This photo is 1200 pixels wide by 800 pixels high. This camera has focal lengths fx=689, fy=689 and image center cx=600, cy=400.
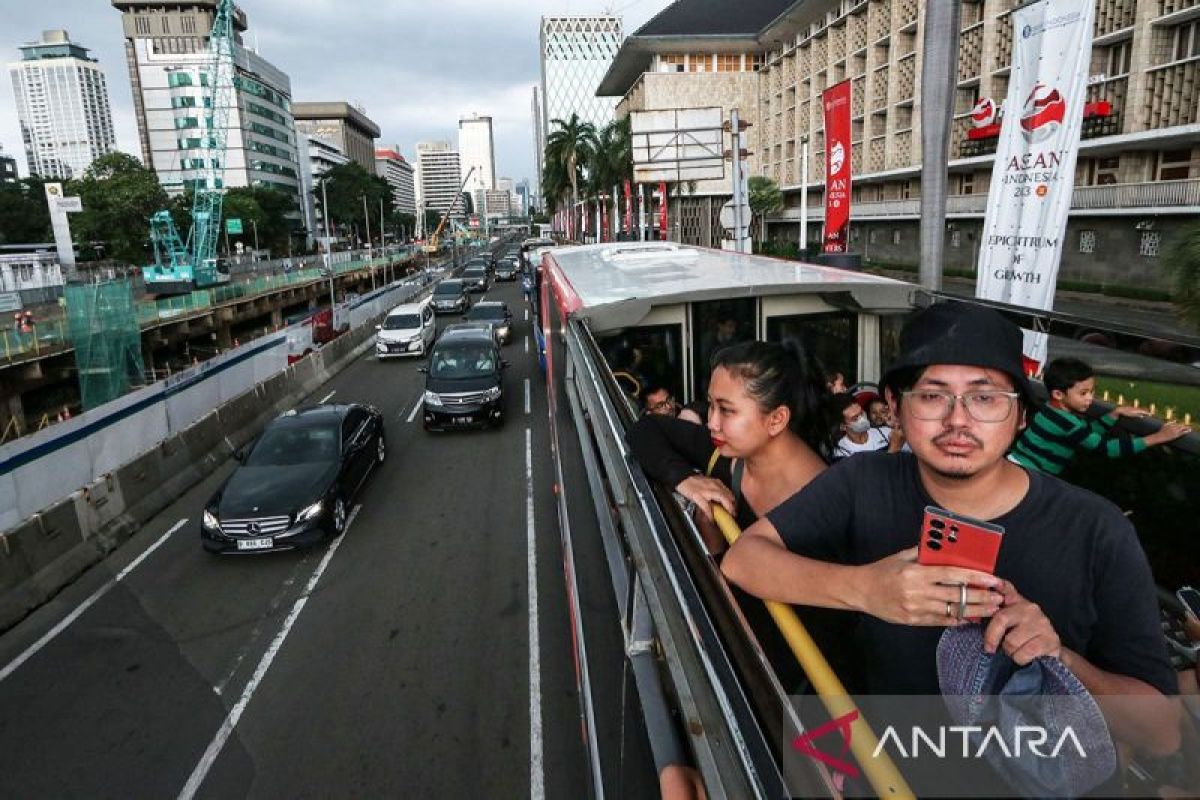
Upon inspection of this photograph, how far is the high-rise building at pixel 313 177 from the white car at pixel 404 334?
11355 centimetres

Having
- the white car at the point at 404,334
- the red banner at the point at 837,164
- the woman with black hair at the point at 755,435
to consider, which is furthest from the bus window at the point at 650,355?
the white car at the point at 404,334

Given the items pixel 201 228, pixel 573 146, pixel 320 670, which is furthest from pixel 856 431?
pixel 201 228

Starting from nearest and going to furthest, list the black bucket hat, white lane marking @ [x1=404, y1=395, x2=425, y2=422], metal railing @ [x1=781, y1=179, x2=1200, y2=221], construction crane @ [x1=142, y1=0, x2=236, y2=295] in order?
the black bucket hat
white lane marking @ [x1=404, y1=395, x2=425, y2=422]
metal railing @ [x1=781, y1=179, x2=1200, y2=221]
construction crane @ [x1=142, y1=0, x2=236, y2=295]

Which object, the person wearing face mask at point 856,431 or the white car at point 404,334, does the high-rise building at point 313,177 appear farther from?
the person wearing face mask at point 856,431

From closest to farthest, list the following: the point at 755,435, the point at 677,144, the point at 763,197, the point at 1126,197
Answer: the point at 755,435 < the point at 677,144 < the point at 1126,197 < the point at 763,197

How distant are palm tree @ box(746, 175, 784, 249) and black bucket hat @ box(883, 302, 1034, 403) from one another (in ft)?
201

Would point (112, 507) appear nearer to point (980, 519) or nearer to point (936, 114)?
point (980, 519)

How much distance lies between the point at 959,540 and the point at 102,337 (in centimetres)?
2811

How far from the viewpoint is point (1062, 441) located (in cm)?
438

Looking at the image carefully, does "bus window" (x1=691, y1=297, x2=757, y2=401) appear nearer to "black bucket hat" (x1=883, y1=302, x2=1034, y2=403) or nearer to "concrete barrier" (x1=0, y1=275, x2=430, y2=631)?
"black bucket hat" (x1=883, y1=302, x2=1034, y2=403)

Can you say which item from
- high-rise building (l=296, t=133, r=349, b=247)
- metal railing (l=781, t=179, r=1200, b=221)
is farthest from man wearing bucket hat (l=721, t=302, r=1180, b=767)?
high-rise building (l=296, t=133, r=349, b=247)

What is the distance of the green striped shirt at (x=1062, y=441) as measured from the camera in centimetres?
429

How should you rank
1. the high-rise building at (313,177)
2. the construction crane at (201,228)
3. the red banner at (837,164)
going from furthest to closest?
the high-rise building at (313,177)
the construction crane at (201,228)
the red banner at (837,164)

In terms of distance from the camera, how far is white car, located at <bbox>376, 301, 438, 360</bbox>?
25609 millimetres
